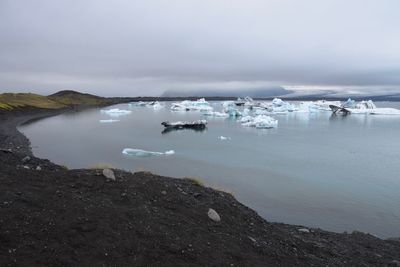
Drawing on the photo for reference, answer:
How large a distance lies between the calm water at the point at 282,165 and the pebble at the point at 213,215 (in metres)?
6.23

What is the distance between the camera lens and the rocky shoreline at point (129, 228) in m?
4.80

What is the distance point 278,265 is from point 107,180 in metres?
3.33

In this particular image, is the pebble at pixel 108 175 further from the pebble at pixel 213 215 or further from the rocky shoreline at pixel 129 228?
the pebble at pixel 213 215

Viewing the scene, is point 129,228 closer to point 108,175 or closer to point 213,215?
point 213,215

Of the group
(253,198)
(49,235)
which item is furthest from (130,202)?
(253,198)

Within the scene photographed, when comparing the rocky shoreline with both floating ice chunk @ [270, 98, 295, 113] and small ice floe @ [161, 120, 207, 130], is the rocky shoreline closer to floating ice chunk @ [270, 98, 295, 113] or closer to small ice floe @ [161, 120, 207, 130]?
small ice floe @ [161, 120, 207, 130]

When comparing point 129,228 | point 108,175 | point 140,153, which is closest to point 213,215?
point 129,228

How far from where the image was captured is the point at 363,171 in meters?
22.2

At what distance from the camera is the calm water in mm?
14266

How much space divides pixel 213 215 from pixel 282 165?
1672 centimetres

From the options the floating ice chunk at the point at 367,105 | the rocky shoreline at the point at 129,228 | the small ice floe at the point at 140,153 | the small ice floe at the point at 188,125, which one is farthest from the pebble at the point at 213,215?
the floating ice chunk at the point at 367,105

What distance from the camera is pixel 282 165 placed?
76.3ft

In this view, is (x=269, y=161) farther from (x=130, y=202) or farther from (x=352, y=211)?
(x=130, y=202)

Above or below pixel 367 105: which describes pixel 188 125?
above
